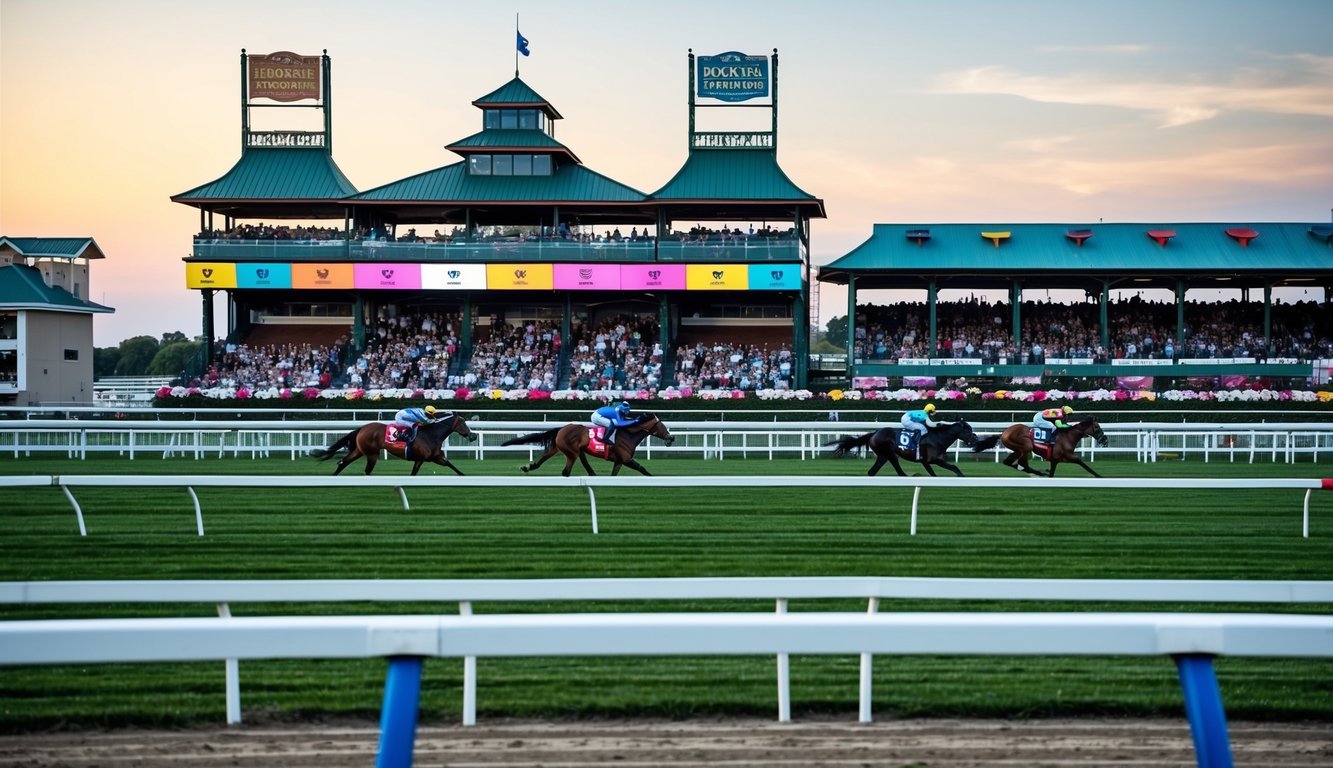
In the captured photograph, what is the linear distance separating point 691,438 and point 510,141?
15110mm

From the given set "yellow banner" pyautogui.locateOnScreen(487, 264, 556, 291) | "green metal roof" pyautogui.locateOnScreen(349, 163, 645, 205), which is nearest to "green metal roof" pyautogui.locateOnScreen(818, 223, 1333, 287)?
"green metal roof" pyautogui.locateOnScreen(349, 163, 645, 205)

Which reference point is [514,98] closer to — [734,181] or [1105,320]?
[734,181]

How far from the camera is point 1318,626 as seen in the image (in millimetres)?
2646

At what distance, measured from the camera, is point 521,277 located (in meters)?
35.0

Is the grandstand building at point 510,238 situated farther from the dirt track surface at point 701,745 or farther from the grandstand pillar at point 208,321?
the dirt track surface at point 701,745

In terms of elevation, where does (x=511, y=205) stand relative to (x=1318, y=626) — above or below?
above

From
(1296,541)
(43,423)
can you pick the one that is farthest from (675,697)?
(43,423)

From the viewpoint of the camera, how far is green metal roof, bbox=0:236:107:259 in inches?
1587

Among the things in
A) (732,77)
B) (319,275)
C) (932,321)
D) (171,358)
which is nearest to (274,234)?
(319,275)

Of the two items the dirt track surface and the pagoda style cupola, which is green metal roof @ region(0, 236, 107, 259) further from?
the dirt track surface

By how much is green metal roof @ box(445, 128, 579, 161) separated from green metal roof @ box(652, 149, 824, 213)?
3682mm

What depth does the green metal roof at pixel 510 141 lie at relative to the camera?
3734 cm

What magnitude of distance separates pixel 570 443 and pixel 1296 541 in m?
Answer: 9.24

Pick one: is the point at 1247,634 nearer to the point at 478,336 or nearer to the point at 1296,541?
the point at 1296,541
